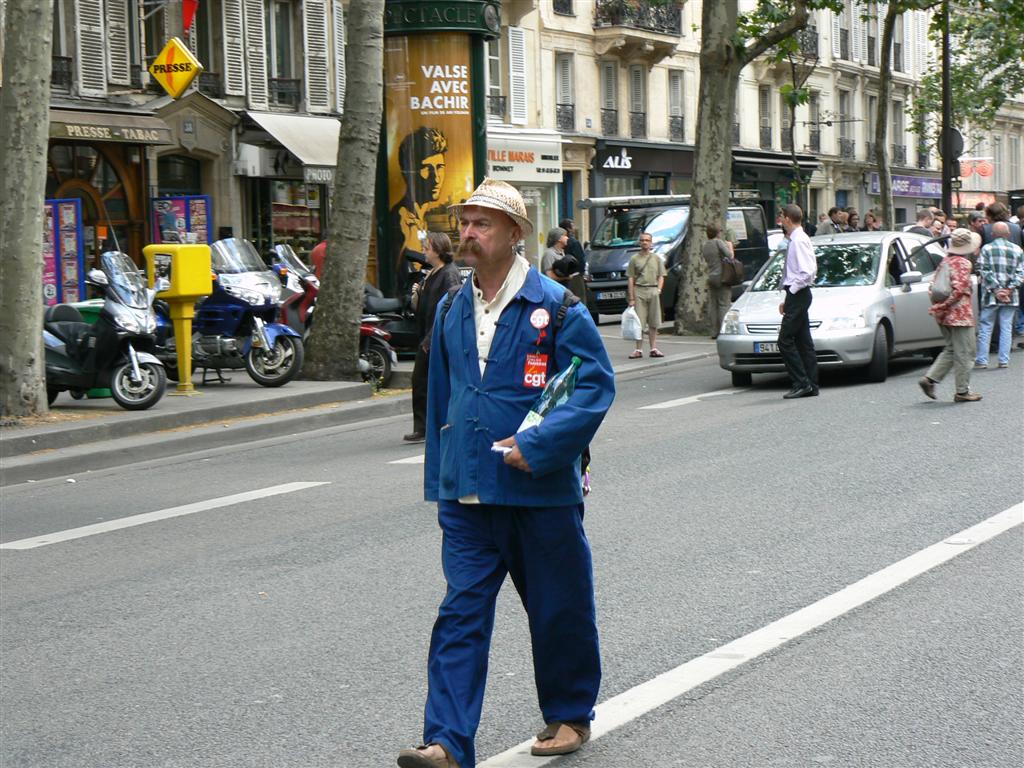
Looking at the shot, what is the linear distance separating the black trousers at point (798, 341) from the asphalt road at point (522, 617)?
11.0ft

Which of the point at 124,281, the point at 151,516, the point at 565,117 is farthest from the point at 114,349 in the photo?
the point at 565,117

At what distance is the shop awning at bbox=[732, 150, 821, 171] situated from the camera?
49125 millimetres

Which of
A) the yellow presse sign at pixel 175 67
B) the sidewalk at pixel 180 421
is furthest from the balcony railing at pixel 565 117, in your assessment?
the sidewalk at pixel 180 421

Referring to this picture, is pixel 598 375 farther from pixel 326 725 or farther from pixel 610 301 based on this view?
pixel 610 301

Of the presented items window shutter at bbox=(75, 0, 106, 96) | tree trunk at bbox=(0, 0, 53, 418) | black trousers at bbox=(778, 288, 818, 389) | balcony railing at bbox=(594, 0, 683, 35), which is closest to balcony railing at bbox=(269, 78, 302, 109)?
window shutter at bbox=(75, 0, 106, 96)

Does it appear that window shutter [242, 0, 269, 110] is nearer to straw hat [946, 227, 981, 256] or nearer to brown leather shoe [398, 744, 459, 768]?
straw hat [946, 227, 981, 256]

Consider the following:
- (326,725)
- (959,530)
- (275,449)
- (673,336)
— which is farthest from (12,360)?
(673,336)

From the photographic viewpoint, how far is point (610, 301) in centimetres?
2973

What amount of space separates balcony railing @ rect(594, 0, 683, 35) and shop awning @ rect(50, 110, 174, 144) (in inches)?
739

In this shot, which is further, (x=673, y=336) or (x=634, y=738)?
(x=673, y=336)

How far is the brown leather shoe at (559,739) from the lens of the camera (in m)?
4.81

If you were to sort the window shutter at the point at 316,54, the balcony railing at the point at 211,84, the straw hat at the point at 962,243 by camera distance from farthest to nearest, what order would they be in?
the window shutter at the point at 316,54, the balcony railing at the point at 211,84, the straw hat at the point at 962,243

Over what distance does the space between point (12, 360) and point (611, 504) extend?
6.71 meters

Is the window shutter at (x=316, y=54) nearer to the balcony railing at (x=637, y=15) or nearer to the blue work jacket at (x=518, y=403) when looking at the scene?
the balcony railing at (x=637, y=15)
